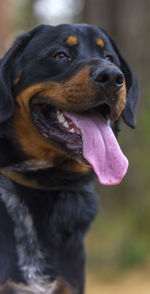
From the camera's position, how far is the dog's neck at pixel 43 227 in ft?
9.80

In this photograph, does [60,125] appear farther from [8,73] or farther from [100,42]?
[100,42]

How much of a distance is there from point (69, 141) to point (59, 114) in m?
0.23

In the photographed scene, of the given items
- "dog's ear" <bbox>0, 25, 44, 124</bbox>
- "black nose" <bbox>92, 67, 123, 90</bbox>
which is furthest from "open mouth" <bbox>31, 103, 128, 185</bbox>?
"black nose" <bbox>92, 67, 123, 90</bbox>

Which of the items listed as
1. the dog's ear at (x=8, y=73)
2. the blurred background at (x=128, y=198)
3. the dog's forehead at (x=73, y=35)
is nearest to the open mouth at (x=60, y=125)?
the dog's ear at (x=8, y=73)

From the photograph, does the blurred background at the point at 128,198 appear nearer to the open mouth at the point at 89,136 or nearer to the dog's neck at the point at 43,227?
the dog's neck at the point at 43,227

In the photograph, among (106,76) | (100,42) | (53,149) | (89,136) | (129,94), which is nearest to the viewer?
(106,76)

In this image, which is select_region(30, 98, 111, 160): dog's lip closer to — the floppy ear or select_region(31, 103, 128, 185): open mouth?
select_region(31, 103, 128, 185): open mouth

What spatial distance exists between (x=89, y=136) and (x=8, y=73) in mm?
766

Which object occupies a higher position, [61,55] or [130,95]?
[61,55]

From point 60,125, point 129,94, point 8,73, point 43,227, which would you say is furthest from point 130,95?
point 43,227

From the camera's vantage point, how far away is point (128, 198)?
6.14 metres

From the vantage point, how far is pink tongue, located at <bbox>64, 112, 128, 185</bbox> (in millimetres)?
2916

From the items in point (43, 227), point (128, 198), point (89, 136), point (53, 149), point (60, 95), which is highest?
point (60, 95)

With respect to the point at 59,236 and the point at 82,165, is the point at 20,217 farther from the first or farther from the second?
the point at 82,165
